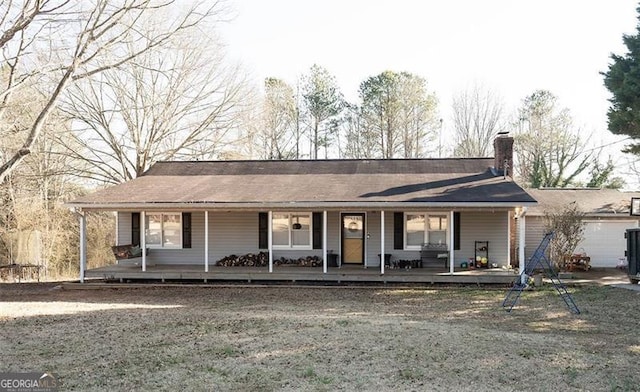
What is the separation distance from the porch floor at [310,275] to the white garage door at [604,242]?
642cm

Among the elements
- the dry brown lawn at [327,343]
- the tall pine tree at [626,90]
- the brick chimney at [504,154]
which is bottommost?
the dry brown lawn at [327,343]

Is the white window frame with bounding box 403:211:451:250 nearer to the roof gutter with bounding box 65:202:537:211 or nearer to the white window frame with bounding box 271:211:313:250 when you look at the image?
the roof gutter with bounding box 65:202:537:211

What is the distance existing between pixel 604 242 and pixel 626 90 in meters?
8.36

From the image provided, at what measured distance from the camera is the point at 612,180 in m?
31.1

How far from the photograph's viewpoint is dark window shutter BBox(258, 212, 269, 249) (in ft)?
56.2

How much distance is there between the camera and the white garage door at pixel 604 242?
19984mm

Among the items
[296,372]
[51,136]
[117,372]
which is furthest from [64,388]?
[51,136]

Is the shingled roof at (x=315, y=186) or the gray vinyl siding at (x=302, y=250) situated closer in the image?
the shingled roof at (x=315, y=186)

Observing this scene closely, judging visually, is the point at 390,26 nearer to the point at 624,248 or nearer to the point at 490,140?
the point at 624,248

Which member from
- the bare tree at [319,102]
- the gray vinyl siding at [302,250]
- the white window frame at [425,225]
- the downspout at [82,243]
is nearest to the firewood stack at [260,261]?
the gray vinyl siding at [302,250]

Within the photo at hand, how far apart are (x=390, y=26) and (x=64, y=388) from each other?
2034 cm

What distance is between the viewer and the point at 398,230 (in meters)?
16.6

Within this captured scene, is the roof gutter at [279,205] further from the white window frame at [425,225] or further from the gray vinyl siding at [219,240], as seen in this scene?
the gray vinyl siding at [219,240]

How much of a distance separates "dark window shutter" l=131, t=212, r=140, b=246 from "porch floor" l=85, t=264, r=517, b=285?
5.16 ft
